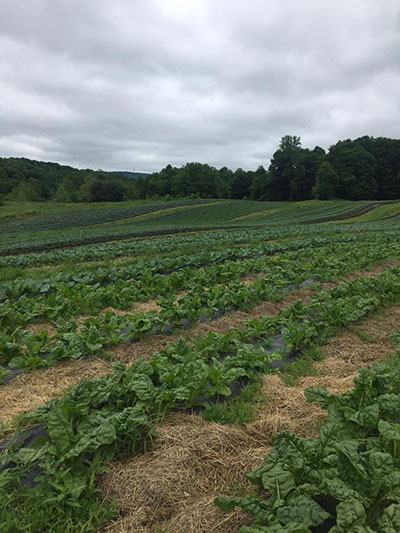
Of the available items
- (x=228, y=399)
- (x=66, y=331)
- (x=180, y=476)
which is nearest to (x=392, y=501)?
(x=180, y=476)

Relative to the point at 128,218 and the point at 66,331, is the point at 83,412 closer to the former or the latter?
the point at 66,331

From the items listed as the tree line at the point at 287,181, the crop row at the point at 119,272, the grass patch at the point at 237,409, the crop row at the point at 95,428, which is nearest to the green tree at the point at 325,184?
the tree line at the point at 287,181

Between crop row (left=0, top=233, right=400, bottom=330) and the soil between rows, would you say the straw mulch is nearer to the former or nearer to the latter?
the soil between rows

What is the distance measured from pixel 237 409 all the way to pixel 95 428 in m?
1.51

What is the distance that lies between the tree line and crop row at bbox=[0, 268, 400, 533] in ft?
247

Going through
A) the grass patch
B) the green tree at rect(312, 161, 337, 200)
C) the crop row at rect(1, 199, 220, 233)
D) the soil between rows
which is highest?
the green tree at rect(312, 161, 337, 200)

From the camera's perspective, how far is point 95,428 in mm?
2934

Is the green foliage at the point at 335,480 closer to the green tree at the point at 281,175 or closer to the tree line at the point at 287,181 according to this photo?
the tree line at the point at 287,181

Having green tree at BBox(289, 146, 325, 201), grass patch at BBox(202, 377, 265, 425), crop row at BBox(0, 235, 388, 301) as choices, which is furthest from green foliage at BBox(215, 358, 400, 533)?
green tree at BBox(289, 146, 325, 201)

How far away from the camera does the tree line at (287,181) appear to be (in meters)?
78.2

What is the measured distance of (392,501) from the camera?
7.30ft

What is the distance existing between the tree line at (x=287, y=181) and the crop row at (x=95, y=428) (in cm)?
7538

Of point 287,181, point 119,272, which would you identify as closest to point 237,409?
point 119,272

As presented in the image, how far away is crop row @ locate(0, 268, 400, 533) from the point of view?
7.94 feet
